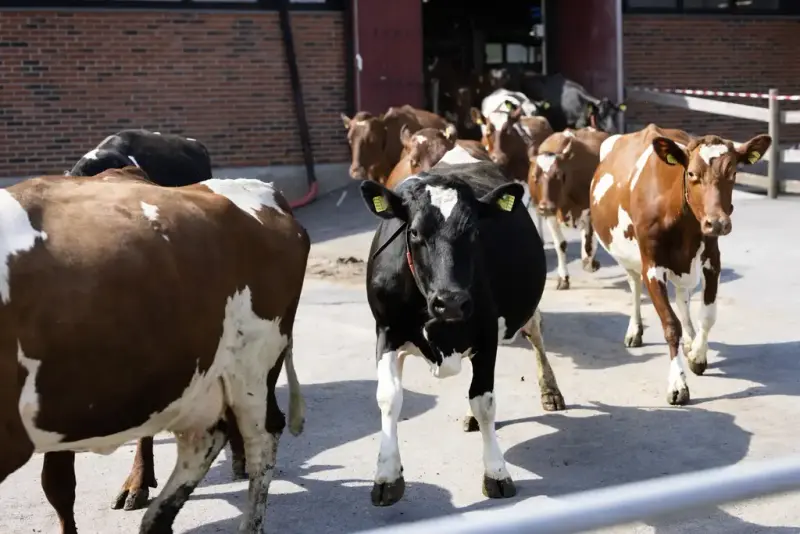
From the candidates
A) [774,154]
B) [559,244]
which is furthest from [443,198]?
[774,154]

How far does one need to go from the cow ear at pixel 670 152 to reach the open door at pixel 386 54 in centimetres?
1074

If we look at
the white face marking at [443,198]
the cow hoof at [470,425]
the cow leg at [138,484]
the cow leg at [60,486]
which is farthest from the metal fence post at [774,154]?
the cow leg at [60,486]

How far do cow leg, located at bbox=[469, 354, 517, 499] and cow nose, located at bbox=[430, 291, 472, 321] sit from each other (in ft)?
2.32

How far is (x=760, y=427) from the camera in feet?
21.2

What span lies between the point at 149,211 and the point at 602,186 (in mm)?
5253

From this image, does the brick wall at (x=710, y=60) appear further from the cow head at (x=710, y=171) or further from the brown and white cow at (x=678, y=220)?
the cow head at (x=710, y=171)

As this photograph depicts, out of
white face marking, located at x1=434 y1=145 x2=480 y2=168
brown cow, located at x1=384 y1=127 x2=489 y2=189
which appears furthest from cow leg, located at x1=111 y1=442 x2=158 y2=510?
brown cow, located at x1=384 y1=127 x2=489 y2=189

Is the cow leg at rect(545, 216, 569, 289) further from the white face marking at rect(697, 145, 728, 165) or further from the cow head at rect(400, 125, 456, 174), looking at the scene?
the white face marking at rect(697, 145, 728, 165)

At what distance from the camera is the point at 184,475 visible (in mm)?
4633

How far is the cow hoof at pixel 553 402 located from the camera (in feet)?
23.0

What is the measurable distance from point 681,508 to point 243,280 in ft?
10.6

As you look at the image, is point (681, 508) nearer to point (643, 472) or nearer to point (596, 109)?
point (643, 472)

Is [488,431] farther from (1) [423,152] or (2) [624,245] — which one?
(1) [423,152]

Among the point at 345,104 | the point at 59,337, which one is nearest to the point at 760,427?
the point at 59,337
